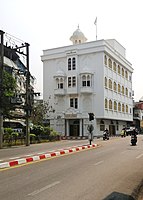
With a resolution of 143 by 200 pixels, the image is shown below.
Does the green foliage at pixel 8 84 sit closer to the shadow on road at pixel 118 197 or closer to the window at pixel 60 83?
the shadow on road at pixel 118 197

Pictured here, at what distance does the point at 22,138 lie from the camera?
3116 centimetres

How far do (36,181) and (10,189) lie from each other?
129 cm

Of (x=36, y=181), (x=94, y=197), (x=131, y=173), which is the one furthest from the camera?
(x=131, y=173)

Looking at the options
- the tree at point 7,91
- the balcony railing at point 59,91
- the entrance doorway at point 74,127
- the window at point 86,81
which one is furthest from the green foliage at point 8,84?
the entrance doorway at point 74,127

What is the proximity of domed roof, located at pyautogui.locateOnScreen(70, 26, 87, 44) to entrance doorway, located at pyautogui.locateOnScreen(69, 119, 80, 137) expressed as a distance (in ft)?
55.2

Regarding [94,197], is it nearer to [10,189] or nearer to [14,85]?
[10,189]

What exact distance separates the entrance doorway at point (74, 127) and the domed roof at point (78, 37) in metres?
16.8

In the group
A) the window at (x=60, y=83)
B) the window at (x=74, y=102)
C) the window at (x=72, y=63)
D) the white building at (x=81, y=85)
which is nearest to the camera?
the white building at (x=81, y=85)

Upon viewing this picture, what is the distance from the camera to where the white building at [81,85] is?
5631 cm

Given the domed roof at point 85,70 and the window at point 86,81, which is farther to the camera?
the window at point 86,81

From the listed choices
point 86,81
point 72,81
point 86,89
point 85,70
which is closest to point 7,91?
point 86,89

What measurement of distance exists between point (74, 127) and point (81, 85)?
303 inches

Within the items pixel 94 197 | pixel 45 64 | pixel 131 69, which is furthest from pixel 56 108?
pixel 94 197

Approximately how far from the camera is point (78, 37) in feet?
211
